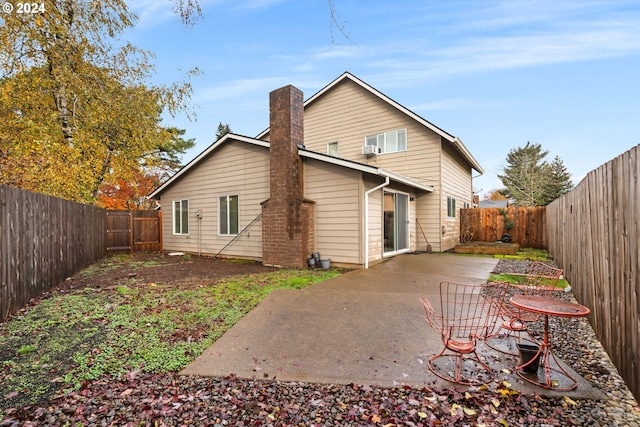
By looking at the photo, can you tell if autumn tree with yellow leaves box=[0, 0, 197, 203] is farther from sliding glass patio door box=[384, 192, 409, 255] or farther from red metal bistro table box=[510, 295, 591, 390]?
red metal bistro table box=[510, 295, 591, 390]

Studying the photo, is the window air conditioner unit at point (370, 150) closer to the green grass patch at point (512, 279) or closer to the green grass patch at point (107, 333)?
the green grass patch at point (512, 279)

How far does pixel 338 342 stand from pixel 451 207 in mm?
11064

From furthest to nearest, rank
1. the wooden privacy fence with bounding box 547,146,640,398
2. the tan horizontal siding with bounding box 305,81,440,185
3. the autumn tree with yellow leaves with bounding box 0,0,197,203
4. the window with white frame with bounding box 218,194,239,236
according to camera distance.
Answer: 1. the tan horizontal siding with bounding box 305,81,440,185
2. the window with white frame with bounding box 218,194,239,236
3. the autumn tree with yellow leaves with bounding box 0,0,197,203
4. the wooden privacy fence with bounding box 547,146,640,398

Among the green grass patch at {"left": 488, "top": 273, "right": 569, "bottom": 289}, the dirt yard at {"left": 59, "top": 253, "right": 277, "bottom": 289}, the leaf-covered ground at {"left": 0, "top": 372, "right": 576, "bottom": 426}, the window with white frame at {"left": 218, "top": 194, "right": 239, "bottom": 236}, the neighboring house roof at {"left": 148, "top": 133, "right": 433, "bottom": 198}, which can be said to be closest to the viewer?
the leaf-covered ground at {"left": 0, "top": 372, "right": 576, "bottom": 426}

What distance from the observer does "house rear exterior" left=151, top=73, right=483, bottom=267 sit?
848cm

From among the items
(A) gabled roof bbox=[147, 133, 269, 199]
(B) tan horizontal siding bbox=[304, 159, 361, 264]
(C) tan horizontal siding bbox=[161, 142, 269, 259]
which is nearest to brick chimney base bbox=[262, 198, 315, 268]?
(B) tan horizontal siding bbox=[304, 159, 361, 264]

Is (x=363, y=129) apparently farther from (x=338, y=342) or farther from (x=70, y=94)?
(x=70, y=94)

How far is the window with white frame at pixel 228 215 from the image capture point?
10.7 m

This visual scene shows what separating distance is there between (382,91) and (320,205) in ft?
21.3

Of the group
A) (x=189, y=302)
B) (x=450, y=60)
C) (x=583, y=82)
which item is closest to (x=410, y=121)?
(x=450, y=60)

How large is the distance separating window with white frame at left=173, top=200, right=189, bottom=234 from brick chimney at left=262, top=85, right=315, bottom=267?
5.00 m

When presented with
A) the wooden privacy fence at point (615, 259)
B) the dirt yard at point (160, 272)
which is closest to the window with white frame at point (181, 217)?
the dirt yard at point (160, 272)

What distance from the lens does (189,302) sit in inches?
201

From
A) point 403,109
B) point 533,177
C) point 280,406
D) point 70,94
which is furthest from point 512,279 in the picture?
point 533,177
